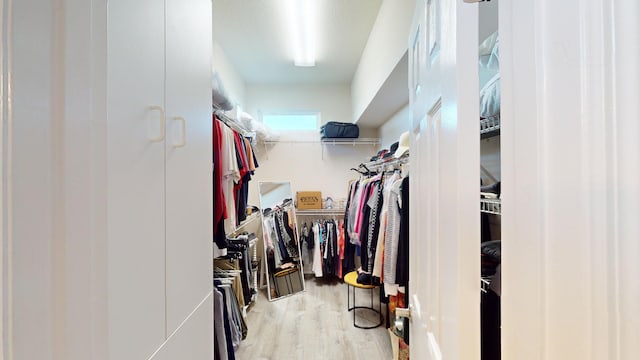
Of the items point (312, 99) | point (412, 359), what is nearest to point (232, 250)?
point (412, 359)

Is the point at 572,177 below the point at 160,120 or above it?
below

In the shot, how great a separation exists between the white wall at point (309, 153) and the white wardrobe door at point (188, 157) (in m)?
3.13

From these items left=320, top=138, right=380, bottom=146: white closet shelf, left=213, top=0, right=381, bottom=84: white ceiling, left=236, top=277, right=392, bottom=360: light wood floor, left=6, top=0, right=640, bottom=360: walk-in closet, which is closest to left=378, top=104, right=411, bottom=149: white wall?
left=320, top=138, right=380, bottom=146: white closet shelf

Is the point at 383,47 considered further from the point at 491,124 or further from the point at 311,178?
the point at 311,178

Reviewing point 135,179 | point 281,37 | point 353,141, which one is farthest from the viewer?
point 353,141

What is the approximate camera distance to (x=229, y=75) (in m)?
3.41

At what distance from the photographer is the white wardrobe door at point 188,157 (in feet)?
2.97

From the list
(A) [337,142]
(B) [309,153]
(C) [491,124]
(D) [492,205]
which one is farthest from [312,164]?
(D) [492,205]

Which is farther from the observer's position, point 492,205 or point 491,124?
point 491,124

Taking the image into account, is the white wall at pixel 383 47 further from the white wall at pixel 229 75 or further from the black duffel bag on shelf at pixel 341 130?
the white wall at pixel 229 75

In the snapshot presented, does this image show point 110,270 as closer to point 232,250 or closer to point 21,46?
point 21,46

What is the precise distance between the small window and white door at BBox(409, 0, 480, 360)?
3561mm

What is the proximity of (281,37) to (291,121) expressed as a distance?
1.62 metres

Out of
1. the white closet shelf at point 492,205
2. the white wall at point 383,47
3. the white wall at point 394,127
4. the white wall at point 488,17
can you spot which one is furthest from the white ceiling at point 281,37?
the white closet shelf at point 492,205
